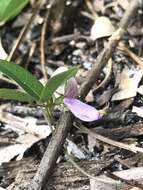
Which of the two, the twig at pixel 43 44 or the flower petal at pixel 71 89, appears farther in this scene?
the twig at pixel 43 44

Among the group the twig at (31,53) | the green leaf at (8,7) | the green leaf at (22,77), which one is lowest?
the green leaf at (22,77)

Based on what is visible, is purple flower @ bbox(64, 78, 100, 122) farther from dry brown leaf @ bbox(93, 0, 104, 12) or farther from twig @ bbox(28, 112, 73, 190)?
dry brown leaf @ bbox(93, 0, 104, 12)

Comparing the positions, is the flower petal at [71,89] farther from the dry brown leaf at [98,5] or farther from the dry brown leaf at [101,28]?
the dry brown leaf at [98,5]

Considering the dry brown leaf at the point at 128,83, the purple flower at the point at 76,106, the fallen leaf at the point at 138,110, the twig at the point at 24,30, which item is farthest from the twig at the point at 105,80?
the twig at the point at 24,30

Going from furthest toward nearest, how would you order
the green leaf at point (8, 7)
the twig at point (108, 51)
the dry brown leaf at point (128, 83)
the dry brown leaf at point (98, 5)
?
the dry brown leaf at point (98, 5), the green leaf at point (8, 7), the dry brown leaf at point (128, 83), the twig at point (108, 51)

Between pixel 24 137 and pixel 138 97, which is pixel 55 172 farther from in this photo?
pixel 138 97

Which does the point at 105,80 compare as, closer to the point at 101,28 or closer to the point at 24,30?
the point at 101,28

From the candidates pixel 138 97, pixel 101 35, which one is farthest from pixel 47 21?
pixel 138 97
